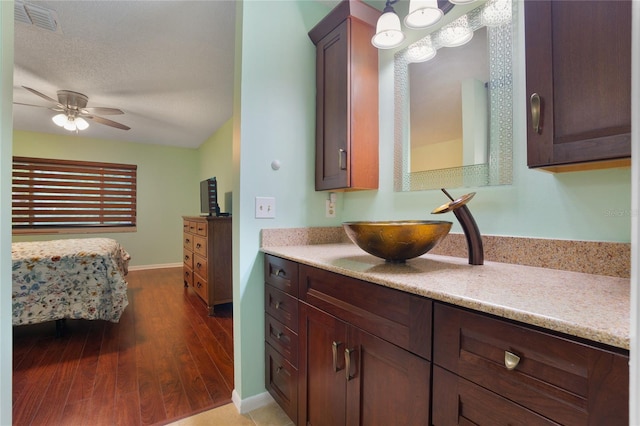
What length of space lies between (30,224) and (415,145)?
5.85 meters

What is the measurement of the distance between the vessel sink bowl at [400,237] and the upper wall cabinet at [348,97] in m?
0.57

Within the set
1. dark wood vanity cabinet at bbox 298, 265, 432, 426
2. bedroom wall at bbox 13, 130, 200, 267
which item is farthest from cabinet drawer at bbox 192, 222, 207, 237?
bedroom wall at bbox 13, 130, 200, 267

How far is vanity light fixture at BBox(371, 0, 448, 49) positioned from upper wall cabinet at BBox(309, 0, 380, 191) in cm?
28

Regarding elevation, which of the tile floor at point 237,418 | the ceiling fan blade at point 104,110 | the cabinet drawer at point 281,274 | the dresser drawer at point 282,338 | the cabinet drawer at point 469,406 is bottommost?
the tile floor at point 237,418

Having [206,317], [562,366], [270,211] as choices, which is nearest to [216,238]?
[206,317]

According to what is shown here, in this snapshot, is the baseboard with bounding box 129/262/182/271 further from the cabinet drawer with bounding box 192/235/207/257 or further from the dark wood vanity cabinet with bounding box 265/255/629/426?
the dark wood vanity cabinet with bounding box 265/255/629/426

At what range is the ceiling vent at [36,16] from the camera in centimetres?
178

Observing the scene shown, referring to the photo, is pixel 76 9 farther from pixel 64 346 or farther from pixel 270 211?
pixel 64 346

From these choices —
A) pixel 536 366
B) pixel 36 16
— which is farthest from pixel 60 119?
pixel 536 366

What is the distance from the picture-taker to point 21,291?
2268 mm

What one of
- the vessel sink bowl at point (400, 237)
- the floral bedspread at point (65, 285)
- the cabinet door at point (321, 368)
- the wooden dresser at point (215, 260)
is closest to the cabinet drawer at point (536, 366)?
the vessel sink bowl at point (400, 237)

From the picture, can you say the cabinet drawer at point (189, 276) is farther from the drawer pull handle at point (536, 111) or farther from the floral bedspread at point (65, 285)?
the drawer pull handle at point (536, 111)

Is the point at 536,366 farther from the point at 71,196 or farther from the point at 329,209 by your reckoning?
the point at 71,196

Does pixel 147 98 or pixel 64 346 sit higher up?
pixel 147 98
